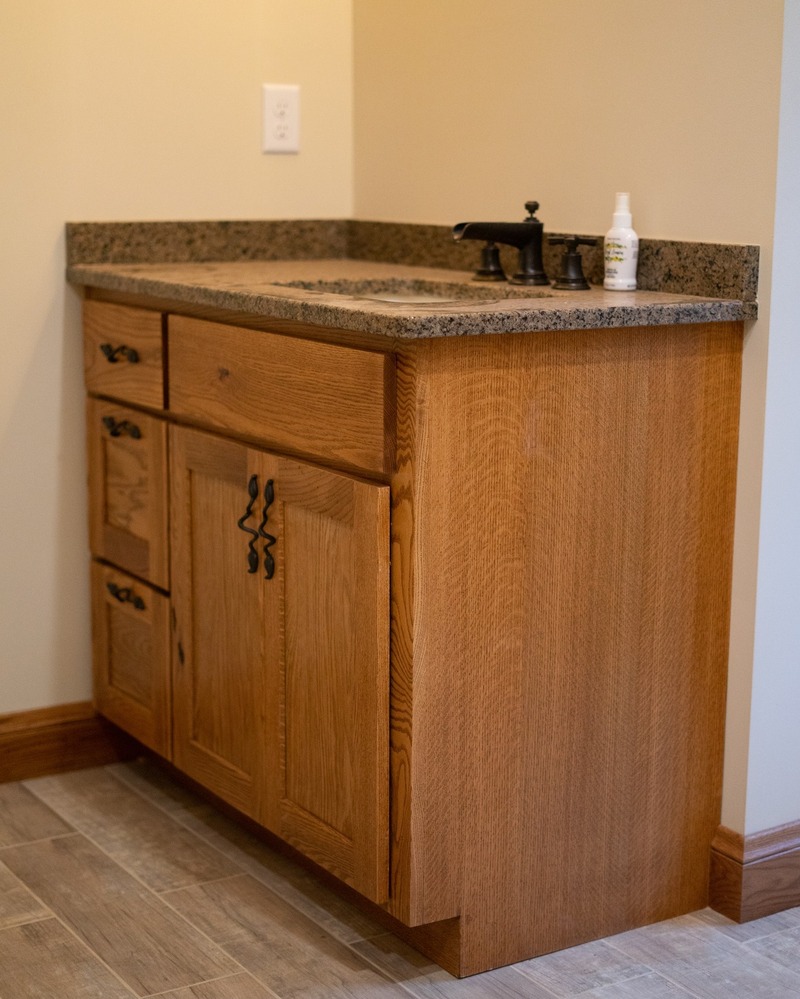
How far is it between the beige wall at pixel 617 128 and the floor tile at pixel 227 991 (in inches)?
27.6

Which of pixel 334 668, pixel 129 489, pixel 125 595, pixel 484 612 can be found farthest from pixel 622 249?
pixel 125 595

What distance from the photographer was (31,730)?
8.25 feet

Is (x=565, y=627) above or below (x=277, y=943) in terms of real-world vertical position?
above

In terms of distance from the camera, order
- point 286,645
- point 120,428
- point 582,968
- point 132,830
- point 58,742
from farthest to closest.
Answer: point 58,742 → point 120,428 → point 132,830 → point 286,645 → point 582,968

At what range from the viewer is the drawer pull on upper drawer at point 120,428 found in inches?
92.4

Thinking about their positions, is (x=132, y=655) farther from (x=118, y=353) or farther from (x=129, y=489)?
(x=118, y=353)

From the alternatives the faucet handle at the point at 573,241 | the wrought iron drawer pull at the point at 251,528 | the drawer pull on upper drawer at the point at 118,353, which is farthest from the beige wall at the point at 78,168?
the faucet handle at the point at 573,241

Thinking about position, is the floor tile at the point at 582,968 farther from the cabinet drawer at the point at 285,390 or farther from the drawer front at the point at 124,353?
the drawer front at the point at 124,353

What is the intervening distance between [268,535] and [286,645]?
0.51ft

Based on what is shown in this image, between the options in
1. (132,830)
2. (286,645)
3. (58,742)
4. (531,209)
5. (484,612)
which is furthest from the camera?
(58,742)

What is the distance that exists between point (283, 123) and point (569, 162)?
0.69m

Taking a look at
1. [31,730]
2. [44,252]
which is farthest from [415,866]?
[44,252]

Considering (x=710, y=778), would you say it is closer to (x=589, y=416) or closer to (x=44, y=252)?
(x=589, y=416)

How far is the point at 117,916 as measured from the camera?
6.57 feet
